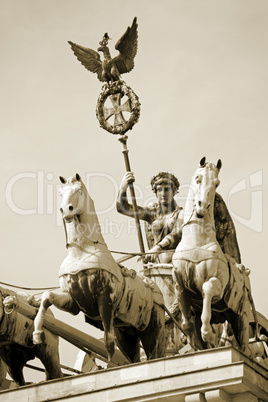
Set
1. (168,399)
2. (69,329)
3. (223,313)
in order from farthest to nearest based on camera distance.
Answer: (69,329), (223,313), (168,399)

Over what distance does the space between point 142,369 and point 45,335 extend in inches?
110

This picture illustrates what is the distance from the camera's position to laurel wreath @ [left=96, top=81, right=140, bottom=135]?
2622 cm

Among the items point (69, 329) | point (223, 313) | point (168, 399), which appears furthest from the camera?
point (69, 329)

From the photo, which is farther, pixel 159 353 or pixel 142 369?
pixel 159 353

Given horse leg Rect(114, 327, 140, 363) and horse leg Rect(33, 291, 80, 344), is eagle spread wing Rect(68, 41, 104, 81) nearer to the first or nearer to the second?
horse leg Rect(114, 327, 140, 363)

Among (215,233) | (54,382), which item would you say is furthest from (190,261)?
(54,382)

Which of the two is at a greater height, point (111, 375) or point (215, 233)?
point (215, 233)

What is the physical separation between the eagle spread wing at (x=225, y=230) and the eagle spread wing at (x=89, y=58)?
4.47 meters

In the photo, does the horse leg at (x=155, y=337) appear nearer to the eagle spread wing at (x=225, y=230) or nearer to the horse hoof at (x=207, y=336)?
the eagle spread wing at (x=225, y=230)

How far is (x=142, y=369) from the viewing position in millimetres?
21359

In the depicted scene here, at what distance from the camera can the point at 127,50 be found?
27.0 meters

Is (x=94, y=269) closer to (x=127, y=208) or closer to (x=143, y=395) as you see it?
(x=143, y=395)

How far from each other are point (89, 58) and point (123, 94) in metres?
1.27

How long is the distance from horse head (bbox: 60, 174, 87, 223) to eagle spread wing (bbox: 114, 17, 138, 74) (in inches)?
180
